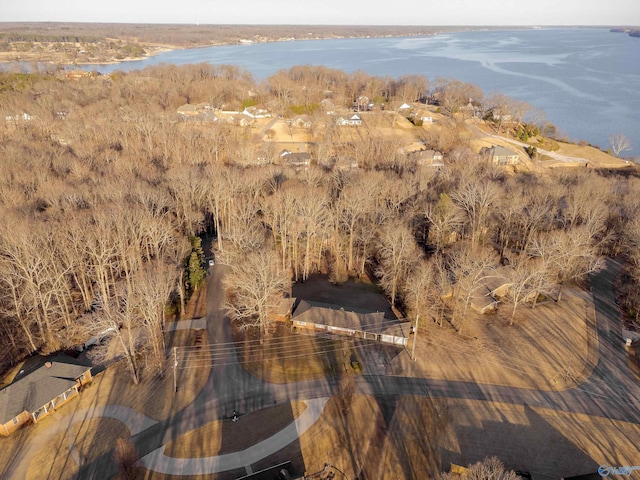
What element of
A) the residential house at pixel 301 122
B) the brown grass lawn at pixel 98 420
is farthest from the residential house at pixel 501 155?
the brown grass lawn at pixel 98 420

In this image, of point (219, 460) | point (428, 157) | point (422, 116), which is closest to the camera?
point (219, 460)

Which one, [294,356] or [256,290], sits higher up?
[256,290]

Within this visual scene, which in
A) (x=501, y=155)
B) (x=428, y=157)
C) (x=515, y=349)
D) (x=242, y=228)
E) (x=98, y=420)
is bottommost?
(x=515, y=349)

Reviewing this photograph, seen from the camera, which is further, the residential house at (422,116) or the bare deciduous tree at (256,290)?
the residential house at (422,116)

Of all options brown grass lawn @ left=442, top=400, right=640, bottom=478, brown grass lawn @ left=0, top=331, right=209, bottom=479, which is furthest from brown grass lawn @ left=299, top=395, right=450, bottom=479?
brown grass lawn @ left=0, top=331, right=209, bottom=479

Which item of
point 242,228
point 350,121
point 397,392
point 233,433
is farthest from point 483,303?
point 350,121

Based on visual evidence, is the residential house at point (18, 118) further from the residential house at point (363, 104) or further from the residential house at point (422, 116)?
the residential house at point (422, 116)

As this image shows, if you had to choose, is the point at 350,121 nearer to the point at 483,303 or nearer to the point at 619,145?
the point at 619,145
